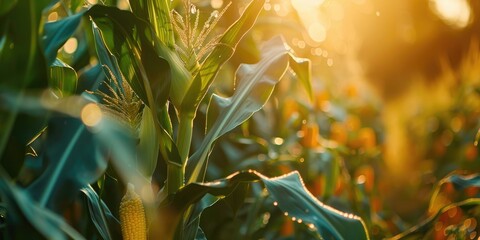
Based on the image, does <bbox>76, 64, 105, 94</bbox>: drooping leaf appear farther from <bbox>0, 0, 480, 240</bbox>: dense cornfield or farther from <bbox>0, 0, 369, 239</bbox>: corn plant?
<bbox>0, 0, 369, 239</bbox>: corn plant

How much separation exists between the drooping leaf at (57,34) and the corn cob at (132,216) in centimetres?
25

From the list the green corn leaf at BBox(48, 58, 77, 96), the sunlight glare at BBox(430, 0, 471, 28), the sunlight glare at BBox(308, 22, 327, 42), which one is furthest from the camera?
the sunlight glare at BBox(430, 0, 471, 28)

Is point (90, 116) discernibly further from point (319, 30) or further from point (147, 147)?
point (319, 30)

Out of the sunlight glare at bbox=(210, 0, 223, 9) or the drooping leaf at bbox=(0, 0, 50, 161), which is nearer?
the drooping leaf at bbox=(0, 0, 50, 161)

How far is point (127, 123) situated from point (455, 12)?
8.37m

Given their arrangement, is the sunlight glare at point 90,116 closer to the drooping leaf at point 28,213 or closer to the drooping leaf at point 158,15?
the drooping leaf at point 28,213

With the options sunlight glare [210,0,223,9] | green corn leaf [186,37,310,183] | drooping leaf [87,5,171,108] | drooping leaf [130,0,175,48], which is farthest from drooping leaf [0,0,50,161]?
sunlight glare [210,0,223,9]

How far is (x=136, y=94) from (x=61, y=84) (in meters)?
0.21

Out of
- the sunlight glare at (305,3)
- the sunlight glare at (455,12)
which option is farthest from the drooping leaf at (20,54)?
the sunlight glare at (455,12)

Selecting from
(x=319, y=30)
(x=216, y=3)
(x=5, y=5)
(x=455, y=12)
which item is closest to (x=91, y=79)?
(x=5, y=5)

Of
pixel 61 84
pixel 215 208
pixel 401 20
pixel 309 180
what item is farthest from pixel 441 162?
pixel 401 20

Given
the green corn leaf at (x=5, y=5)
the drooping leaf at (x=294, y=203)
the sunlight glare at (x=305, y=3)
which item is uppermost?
the green corn leaf at (x=5, y=5)

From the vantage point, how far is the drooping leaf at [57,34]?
1.30 metres

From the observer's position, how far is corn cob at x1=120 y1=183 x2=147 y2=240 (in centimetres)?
124
